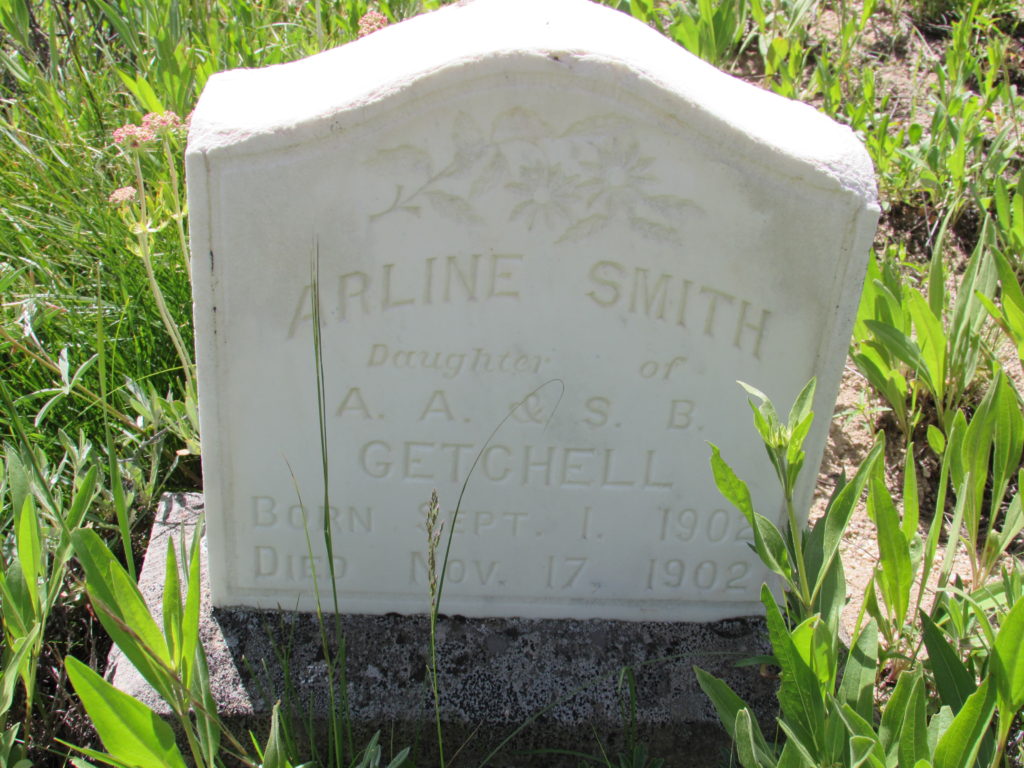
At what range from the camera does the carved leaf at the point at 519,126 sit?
1.38m

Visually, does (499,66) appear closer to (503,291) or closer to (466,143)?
(466,143)

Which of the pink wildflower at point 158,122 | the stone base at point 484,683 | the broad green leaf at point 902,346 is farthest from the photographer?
the broad green leaf at point 902,346

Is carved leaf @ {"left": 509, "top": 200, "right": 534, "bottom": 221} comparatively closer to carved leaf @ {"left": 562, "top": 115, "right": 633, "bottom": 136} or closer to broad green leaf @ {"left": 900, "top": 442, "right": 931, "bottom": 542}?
carved leaf @ {"left": 562, "top": 115, "right": 633, "bottom": 136}

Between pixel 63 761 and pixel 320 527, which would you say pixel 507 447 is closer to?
pixel 320 527

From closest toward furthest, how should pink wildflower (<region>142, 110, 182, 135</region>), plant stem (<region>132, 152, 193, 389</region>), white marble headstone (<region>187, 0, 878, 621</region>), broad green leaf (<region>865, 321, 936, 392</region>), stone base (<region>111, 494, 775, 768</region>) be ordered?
1. white marble headstone (<region>187, 0, 878, 621</region>)
2. stone base (<region>111, 494, 775, 768</region>)
3. plant stem (<region>132, 152, 193, 389</region>)
4. pink wildflower (<region>142, 110, 182, 135</region>)
5. broad green leaf (<region>865, 321, 936, 392</region>)

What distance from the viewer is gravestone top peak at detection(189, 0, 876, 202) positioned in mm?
1348

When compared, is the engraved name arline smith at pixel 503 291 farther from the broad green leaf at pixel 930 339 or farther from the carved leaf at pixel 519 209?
the broad green leaf at pixel 930 339

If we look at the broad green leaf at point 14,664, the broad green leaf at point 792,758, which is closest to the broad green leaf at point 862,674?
the broad green leaf at point 792,758

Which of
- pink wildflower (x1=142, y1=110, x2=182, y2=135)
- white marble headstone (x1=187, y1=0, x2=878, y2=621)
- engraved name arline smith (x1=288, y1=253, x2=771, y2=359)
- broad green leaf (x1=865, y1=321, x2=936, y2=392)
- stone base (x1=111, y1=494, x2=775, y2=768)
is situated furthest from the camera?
broad green leaf (x1=865, y1=321, x2=936, y2=392)

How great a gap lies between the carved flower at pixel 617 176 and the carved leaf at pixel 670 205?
2 cm

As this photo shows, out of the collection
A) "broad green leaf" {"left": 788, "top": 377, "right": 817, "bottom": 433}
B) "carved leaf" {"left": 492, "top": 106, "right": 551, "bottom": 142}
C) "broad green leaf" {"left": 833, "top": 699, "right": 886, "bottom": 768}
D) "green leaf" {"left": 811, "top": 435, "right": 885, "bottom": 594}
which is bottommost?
"broad green leaf" {"left": 833, "top": 699, "right": 886, "bottom": 768}

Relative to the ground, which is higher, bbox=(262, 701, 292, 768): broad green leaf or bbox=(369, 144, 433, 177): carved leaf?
bbox=(369, 144, 433, 177): carved leaf

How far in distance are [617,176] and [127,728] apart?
0.94 m

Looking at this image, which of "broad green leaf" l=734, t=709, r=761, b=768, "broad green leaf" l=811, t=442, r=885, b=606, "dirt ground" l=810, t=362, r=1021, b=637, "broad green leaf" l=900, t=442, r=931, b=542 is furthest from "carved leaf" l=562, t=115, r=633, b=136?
"dirt ground" l=810, t=362, r=1021, b=637
